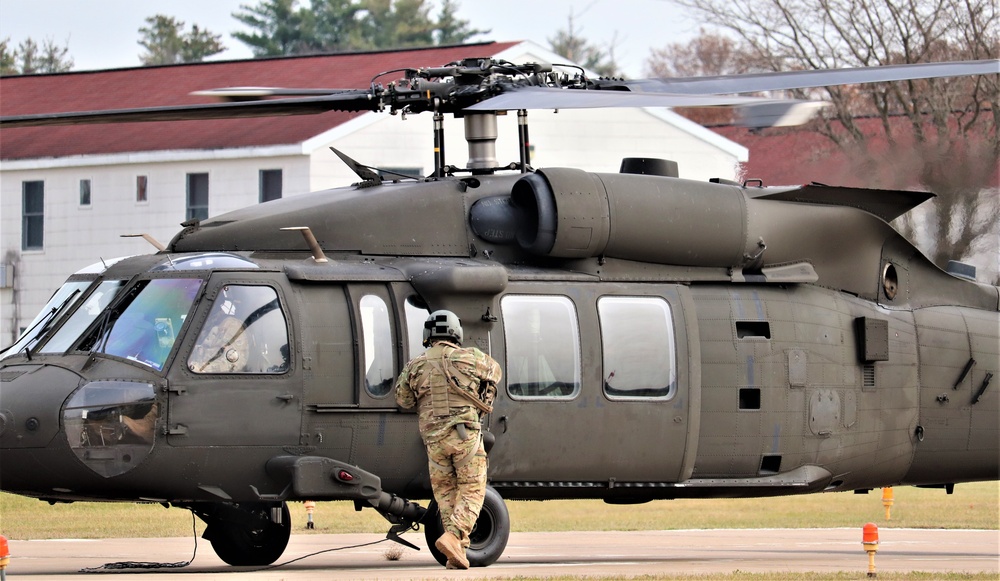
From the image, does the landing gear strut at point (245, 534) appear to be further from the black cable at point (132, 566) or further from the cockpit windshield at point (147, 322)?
the cockpit windshield at point (147, 322)

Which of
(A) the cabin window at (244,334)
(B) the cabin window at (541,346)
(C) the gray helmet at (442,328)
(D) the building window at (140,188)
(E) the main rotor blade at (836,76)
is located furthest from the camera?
(D) the building window at (140,188)

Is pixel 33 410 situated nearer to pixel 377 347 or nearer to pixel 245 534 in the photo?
pixel 377 347

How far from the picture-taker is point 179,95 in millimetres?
32562

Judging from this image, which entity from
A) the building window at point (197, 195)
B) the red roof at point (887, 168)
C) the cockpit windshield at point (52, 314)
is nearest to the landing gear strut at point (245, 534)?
the cockpit windshield at point (52, 314)

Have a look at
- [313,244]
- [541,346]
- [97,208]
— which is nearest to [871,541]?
[541,346]

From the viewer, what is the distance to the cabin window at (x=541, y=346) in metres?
12.3

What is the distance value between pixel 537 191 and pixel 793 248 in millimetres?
2386

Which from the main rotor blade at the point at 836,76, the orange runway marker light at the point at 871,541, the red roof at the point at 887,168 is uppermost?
the main rotor blade at the point at 836,76

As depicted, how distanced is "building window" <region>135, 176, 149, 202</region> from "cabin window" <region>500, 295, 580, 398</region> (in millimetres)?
19466

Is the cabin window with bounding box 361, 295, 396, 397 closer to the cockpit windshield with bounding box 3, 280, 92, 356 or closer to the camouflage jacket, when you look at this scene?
the camouflage jacket

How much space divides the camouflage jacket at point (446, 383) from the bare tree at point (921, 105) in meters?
5.18

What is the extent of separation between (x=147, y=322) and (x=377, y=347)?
165 cm

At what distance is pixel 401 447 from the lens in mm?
11977

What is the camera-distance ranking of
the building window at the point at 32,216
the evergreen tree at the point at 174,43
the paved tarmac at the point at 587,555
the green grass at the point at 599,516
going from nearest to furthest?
the paved tarmac at the point at 587,555 → the green grass at the point at 599,516 → the building window at the point at 32,216 → the evergreen tree at the point at 174,43
